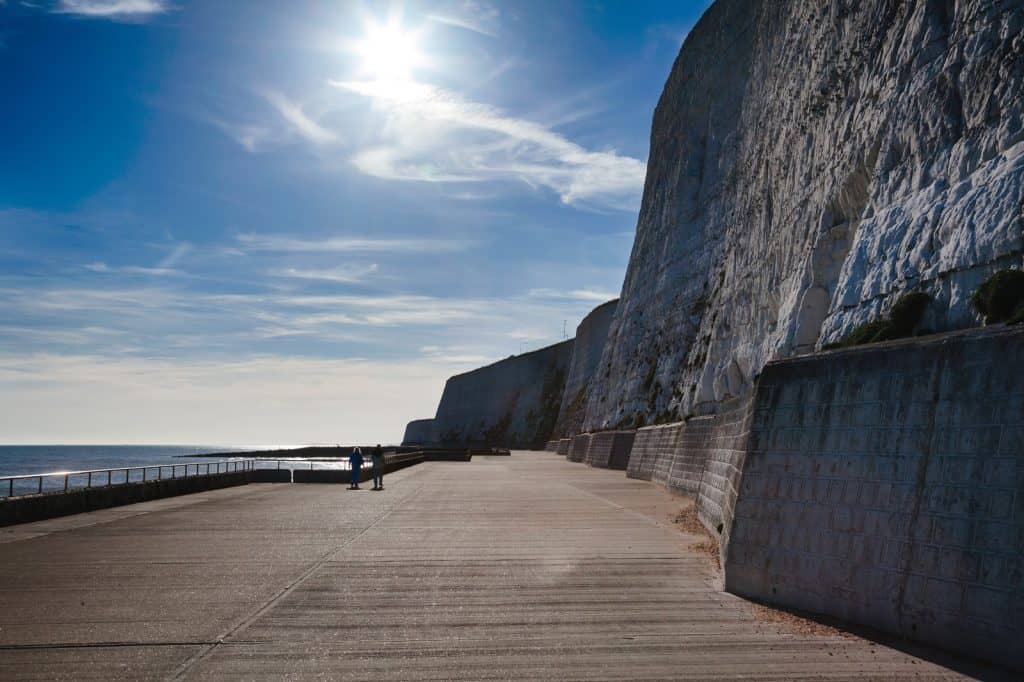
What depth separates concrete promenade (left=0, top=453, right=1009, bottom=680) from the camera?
6.24 m

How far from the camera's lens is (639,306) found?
48.7 meters

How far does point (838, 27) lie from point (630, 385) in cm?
2640

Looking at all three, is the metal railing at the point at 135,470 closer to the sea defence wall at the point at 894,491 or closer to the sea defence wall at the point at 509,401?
the sea defence wall at the point at 894,491

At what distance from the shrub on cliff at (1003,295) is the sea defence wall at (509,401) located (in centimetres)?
8419

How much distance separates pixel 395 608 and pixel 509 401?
336 ft

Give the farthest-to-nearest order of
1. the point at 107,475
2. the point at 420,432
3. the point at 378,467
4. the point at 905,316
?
1. the point at 420,432
2. the point at 107,475
3. the point at 378,467
4. the point at 905,316

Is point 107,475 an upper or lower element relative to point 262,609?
lower

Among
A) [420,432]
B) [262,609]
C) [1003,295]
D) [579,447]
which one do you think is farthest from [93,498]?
[420,432]

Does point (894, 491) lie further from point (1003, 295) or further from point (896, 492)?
point (1003, 295)

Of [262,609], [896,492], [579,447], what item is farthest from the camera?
[579,447]

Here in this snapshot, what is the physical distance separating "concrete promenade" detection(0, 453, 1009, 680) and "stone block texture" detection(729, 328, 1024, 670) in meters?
0.41

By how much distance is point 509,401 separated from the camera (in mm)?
110438

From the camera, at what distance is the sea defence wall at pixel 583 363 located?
7194 cm

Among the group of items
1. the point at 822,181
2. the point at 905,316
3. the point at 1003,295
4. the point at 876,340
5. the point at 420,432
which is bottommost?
the point at 420,432
